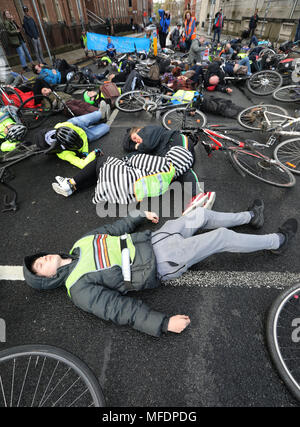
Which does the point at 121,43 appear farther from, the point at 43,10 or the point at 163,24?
the point at 43,10

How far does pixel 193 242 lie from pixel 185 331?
2.89 feet

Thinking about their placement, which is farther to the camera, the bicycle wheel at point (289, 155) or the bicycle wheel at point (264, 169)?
the bicycle wheel at point (289, 155)

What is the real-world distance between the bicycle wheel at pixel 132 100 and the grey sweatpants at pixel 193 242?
490cm

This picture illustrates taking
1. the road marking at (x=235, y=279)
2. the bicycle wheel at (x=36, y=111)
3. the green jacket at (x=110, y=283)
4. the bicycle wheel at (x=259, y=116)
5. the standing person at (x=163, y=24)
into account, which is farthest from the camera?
the standing person at (x=163, y=24)

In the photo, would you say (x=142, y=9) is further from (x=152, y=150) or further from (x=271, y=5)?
(x=152, y=150)

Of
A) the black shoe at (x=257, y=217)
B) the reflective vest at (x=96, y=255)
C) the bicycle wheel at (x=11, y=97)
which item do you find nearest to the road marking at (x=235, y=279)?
the black shoe at (x=257, y=217)

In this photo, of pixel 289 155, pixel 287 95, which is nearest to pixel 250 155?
pixel 289 155

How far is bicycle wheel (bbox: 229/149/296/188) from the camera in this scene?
3291 millimetres

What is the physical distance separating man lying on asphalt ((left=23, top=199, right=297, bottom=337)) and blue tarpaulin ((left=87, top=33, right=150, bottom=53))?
50.2 feet

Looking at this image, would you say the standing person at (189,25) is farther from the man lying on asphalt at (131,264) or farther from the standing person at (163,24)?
the man lying on asphalt at (131,264)

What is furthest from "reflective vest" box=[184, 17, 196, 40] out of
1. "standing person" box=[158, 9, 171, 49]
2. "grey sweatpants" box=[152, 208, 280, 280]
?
"grey sweatpants" box=[152, 208, 280, 280]

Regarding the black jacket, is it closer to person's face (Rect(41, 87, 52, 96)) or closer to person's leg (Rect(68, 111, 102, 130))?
person's face (Rect(41, 87, 52, 96))

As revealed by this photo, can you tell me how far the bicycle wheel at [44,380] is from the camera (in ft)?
5.01

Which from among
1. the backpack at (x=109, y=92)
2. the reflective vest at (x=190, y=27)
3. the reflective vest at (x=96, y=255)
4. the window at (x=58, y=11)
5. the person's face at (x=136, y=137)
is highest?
the window at (x=58, y=11)
